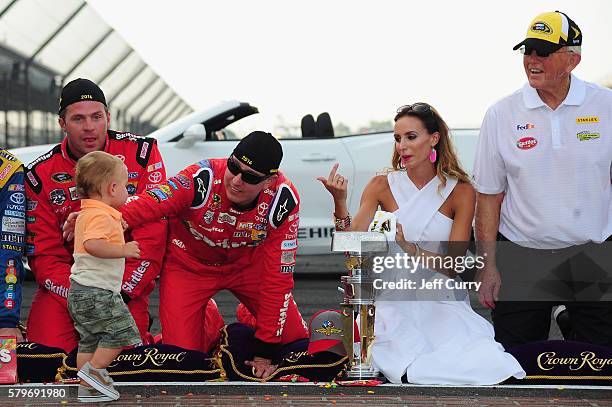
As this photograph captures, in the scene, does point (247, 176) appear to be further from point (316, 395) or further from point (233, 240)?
point (316, 395)

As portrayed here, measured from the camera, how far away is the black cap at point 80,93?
6279 mm

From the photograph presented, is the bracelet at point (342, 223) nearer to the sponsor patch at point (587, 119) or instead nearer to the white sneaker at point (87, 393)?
the sponsor patch at point (587, 119)

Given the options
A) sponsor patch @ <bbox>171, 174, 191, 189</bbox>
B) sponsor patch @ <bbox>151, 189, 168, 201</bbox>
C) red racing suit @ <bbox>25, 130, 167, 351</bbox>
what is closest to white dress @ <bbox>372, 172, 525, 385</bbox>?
sponsor patch @ <bbox>171, 174, 191, 189</bbox>

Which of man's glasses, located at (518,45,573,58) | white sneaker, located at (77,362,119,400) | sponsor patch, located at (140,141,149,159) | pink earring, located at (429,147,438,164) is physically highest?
man's glasses, located at (518,45,573,58)

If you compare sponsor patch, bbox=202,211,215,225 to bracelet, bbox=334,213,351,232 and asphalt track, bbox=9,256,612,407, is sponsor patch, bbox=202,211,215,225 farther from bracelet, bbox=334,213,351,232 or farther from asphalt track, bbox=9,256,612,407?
asphalt track, bbox=9,256,612,407

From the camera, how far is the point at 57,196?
6355 mm

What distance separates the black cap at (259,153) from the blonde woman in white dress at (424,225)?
0.31m

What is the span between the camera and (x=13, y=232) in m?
6.10

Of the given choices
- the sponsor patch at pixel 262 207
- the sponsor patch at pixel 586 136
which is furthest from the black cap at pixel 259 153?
the sponsor patch at pixel 586 136

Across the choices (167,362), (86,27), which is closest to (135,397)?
(167,362)

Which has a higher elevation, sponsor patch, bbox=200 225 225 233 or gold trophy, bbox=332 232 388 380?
sponsor patch, bbox=200 225 225 233

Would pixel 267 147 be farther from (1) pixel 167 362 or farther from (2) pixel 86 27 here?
(2) pixel 86 27

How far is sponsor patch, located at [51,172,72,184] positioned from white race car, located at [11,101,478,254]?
12.7 feet

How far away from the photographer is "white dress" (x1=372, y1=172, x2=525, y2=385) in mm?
5602
